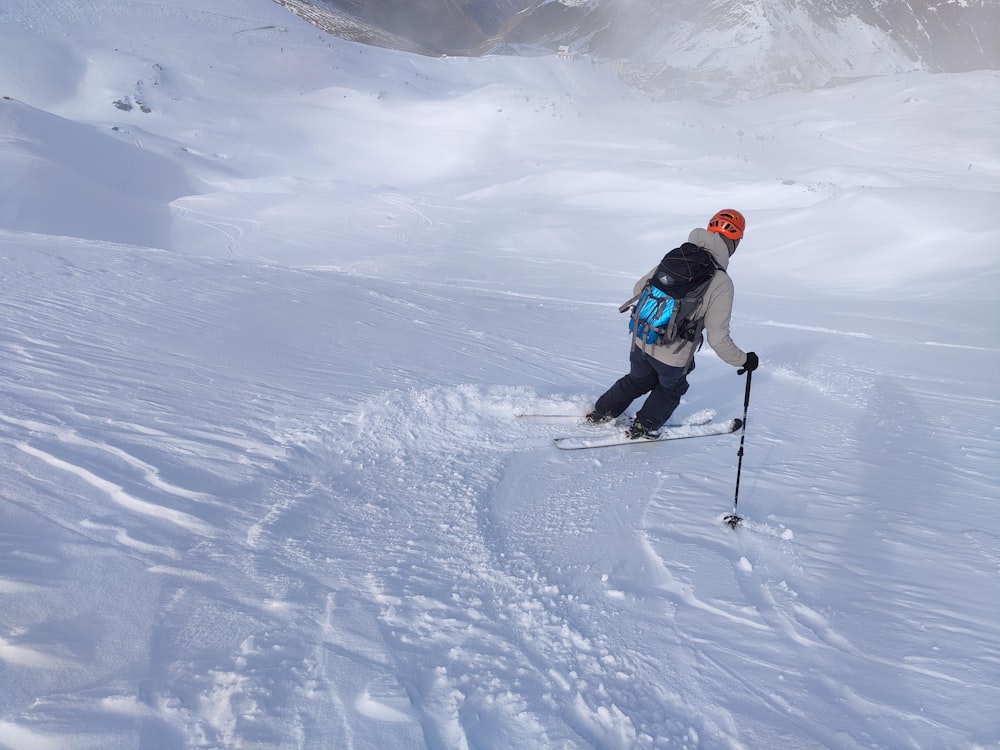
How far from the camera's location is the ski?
4199mm

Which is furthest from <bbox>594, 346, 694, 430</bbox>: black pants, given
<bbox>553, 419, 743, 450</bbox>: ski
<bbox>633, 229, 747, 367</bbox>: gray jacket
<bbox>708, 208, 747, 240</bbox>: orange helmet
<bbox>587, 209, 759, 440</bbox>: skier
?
<bbox>708, 208, 747, 240</bbox>: orange helmet

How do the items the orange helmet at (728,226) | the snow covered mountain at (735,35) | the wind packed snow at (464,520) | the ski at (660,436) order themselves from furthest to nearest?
the snow covered mountain at (735,35) < the ski at (660,436) < the orange helmet at (728,226) < the wind packed snow at (464,520)

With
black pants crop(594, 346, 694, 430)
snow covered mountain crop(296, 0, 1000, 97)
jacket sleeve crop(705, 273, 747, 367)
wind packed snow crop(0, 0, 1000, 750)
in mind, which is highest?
snow covered mountain crop(296, 0, 1000, 97)

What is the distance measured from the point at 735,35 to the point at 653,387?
98.1 m

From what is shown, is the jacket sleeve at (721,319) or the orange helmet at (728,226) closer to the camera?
the jacket sleeve at (721,319)

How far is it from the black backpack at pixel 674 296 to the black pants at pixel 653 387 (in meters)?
0.21

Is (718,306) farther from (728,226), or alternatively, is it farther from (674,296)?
(728,226)

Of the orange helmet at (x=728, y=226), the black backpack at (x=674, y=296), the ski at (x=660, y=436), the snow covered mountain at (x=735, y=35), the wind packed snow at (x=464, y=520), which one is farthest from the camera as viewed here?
the snow covered mountain at (x=735, y=35)

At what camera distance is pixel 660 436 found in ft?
14.6

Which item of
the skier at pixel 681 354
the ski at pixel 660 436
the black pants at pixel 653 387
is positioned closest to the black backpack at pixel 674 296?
the skier at pixel 681 354

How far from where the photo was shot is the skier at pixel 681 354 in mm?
3820

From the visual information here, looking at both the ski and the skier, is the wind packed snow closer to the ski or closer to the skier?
the ski

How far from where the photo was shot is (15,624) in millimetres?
1936

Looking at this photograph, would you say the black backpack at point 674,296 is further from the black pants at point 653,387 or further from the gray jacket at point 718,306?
the black pants at point 653,387
